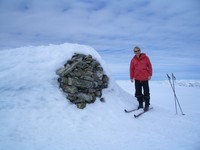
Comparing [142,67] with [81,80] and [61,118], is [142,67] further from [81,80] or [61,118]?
[61,118]

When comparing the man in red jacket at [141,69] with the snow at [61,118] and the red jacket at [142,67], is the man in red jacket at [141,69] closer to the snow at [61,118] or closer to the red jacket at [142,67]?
the red jacket at [142,67]

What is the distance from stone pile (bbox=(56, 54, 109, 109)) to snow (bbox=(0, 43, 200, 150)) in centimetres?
33

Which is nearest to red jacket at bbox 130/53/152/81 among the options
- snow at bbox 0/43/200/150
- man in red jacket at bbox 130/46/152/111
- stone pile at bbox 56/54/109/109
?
man in red jacket at bbox 130/46/152/111

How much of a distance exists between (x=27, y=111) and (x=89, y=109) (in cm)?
271

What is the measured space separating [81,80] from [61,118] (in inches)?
92.0

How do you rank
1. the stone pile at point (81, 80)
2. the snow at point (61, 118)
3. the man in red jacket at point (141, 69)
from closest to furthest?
the snow at point (61, 118), the stone pile at point (81, 80), the man in red jacket at point (141, 69)

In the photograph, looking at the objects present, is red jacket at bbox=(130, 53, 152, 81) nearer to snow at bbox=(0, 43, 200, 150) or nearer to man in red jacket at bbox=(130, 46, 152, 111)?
man in red jacket at bbox=(130, 46, 152, 111)

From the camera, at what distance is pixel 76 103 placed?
30.7 feet

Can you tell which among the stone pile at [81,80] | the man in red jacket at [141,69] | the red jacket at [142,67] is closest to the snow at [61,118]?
the stone pile at [81,80]

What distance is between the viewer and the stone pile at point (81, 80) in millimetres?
9516

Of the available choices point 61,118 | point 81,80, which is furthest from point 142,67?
point 61,118

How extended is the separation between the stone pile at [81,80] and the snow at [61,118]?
0.33m

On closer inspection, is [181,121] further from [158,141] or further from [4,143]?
[4,143]

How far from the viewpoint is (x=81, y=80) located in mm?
9836
